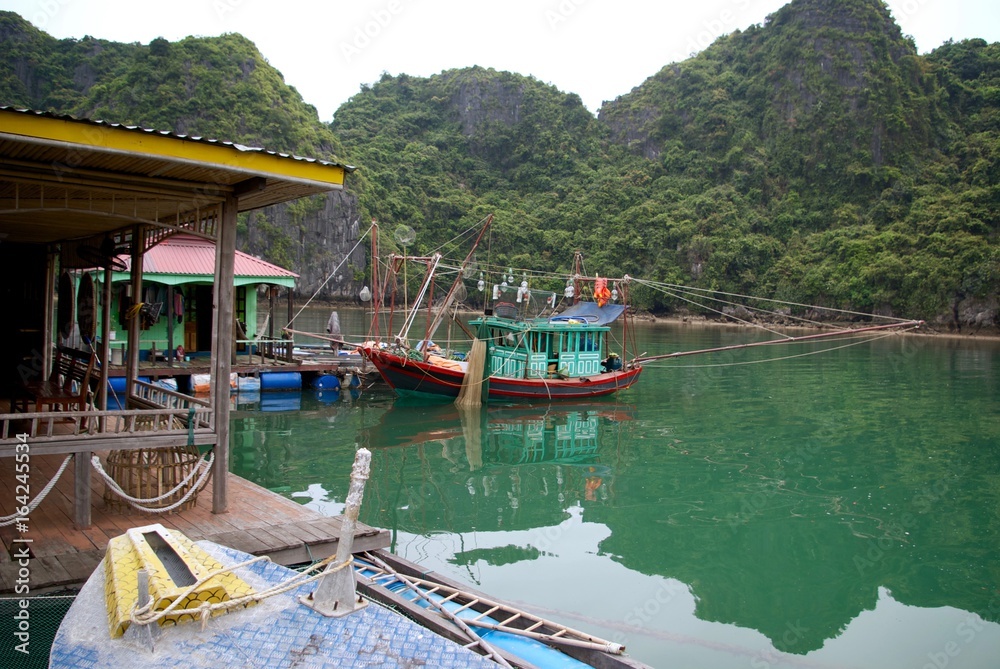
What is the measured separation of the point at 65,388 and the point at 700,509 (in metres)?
8.08

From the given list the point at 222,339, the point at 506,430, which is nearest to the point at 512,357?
the point at 506,430

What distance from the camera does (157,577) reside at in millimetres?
3801

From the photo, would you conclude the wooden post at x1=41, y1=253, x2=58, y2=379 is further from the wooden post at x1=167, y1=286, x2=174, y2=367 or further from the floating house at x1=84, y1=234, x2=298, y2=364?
the wooden post at x1=167, y1=286, x2=174, y2=367

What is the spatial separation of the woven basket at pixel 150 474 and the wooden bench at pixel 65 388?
2.51 ft

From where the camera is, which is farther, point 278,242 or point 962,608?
point 278,242

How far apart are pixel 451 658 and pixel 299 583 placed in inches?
34.9

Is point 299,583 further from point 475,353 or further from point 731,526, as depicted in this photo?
point 475,353

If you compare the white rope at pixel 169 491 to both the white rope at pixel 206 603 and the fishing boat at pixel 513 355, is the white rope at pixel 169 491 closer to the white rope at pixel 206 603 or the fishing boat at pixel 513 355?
the white rope at pixel 206 603

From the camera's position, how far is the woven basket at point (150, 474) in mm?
5953

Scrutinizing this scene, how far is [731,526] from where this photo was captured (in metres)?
9.45

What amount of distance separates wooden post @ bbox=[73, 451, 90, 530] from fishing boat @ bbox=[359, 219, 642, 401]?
12301mm

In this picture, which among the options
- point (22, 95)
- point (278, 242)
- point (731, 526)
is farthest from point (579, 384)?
point (22, 95)

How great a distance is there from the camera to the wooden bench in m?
6.56

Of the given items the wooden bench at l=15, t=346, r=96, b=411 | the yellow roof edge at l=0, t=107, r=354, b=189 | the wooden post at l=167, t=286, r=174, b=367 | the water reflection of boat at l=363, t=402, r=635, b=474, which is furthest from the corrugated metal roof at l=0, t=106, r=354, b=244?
the wooden post at l=167, t=286, r=174, b=367
